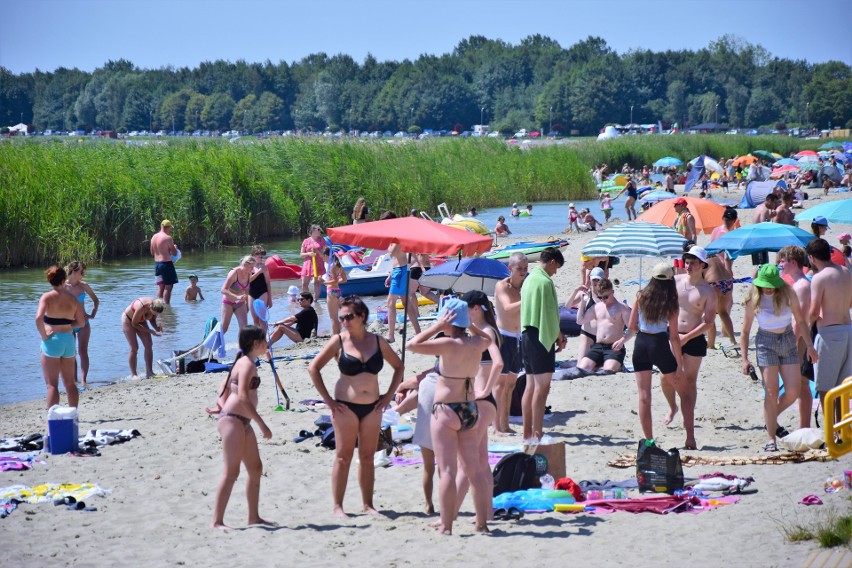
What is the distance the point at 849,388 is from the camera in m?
6.08

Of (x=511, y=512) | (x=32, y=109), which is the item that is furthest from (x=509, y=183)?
(x=32, y=109)

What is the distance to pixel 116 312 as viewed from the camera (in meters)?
18.7

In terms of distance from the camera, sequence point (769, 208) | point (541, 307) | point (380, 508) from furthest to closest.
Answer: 1. point (769, 208)
2. point (541, 307)
3. point (380, 508)

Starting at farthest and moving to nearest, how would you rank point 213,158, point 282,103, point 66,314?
1. point 282,103
2. point 213,158
3. point 66,314

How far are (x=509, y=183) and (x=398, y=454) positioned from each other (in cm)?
3450

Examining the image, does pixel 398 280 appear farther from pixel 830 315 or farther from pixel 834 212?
pixel 830 315

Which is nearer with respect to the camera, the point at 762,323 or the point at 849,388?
the point at 849,388

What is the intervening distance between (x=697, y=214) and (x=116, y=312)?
10376 millimetres

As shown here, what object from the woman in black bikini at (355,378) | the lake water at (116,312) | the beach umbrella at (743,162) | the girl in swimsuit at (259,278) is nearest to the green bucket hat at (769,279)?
the woman in black bikini at (355,378)

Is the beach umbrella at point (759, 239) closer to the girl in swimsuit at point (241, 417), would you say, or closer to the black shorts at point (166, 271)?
the girl in swimsuit at point (241, 417)

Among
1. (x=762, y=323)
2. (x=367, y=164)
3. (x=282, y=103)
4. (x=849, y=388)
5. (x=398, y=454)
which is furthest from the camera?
(x=282, y=103)

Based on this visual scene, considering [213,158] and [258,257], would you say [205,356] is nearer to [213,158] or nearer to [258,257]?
[258,257]

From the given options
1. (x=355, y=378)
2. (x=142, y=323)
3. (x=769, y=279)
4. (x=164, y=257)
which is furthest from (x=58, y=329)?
(x=164, y=257)

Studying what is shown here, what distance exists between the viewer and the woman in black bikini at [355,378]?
251 inches
